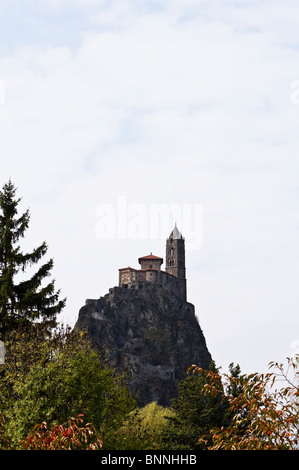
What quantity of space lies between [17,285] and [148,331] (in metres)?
139

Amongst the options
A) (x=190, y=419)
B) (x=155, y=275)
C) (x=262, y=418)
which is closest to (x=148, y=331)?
(x=155, y=275)

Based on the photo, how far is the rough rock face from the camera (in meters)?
163

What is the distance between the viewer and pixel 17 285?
37562mm

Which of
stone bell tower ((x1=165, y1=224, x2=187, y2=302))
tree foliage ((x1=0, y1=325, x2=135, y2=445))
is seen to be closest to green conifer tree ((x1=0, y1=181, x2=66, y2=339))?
tree foliage ((x1=0, y1=325, x2=135, y2=445))

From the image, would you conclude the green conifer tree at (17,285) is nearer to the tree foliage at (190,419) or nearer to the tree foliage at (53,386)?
the tree foliage at (53,386)

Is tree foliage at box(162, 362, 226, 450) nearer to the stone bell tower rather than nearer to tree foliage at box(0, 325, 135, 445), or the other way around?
tree foliage at box(0, 325, 135, 445)

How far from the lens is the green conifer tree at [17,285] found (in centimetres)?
3628

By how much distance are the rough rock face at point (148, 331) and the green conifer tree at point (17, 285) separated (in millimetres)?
123657

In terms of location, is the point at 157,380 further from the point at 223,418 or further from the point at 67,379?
the point at 67,379

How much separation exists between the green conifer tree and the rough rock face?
124 meters

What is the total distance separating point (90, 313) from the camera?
17012 centimetres

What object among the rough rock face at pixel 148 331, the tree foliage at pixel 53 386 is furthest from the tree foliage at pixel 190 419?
the rough rock face at pixel 148 331
